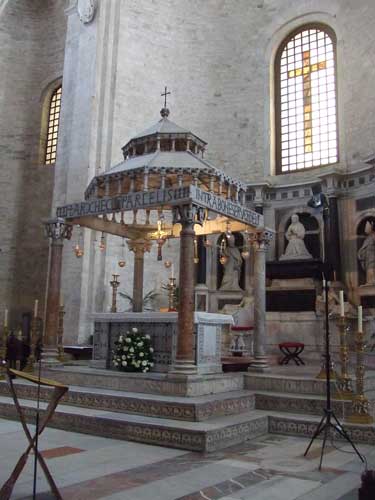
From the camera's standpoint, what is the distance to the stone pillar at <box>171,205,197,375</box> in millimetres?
7441

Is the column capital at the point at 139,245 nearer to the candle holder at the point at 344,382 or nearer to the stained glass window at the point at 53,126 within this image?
the candle holder at the point at 344,382

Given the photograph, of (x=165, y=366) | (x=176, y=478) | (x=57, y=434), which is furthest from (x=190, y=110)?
(x=176, y=478)

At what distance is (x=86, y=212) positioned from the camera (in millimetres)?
9188

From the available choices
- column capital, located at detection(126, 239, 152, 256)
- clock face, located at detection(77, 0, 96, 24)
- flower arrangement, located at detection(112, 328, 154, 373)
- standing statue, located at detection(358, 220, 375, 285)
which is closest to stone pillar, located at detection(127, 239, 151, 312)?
column capital, located at detection(126, 239, 152, 256)

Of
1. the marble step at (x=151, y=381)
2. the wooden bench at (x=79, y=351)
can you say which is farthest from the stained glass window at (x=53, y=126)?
the marble step at (x=151, y=381)

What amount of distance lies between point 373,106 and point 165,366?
405 inches

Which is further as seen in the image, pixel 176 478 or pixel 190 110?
pixel 190 110

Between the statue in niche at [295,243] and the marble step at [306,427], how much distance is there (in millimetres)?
8140

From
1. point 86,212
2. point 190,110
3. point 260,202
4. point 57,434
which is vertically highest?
point 190,110

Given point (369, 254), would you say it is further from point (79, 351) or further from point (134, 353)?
point (79, 351)

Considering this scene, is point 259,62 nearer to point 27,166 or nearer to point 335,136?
point 335,136

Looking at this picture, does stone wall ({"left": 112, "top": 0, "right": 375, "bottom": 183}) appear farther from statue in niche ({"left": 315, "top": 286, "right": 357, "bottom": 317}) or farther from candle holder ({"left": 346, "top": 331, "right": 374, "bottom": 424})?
candle holder ({"left": 346, "top": 331, "right": 374, "bottom": 424})

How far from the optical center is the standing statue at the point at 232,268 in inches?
632

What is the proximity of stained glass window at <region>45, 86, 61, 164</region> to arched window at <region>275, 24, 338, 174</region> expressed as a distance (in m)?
8.35
